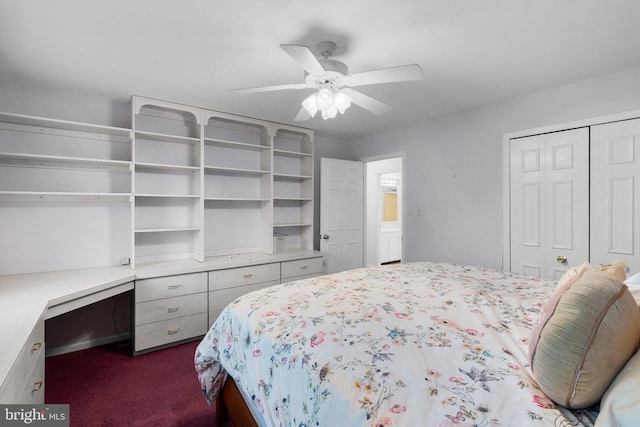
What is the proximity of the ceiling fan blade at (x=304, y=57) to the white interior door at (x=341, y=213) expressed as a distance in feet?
7.62

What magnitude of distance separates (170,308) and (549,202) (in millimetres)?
3509

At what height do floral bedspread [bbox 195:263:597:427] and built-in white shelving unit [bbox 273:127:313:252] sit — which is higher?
built-in white shelving unit [bbox 273:127:313:252]

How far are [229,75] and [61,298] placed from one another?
6.30 ft

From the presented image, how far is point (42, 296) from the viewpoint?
76.5 inches

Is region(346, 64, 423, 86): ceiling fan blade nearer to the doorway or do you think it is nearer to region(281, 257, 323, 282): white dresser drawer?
region(281, 257, 323, 282): white dresser drawer

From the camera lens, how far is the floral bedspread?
33.0 inches

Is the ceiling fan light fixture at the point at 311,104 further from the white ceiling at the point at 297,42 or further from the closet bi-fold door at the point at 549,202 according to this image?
the closet bi-fold door at the point at 549,202

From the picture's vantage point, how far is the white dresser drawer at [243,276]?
9.76 ft

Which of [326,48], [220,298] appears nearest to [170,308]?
[220,298]

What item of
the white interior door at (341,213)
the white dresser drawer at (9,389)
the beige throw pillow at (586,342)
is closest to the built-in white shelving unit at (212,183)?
the white interior door at (341,213)

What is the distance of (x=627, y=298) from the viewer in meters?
0.85

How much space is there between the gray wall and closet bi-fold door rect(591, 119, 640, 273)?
0.66 ft

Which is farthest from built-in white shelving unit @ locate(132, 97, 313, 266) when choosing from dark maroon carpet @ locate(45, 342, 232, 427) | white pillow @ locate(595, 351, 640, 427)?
white pillow @ locate(595, 351, 640, 427)

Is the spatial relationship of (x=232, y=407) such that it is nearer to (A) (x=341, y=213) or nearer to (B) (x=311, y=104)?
(B) (x=311, y=104)
